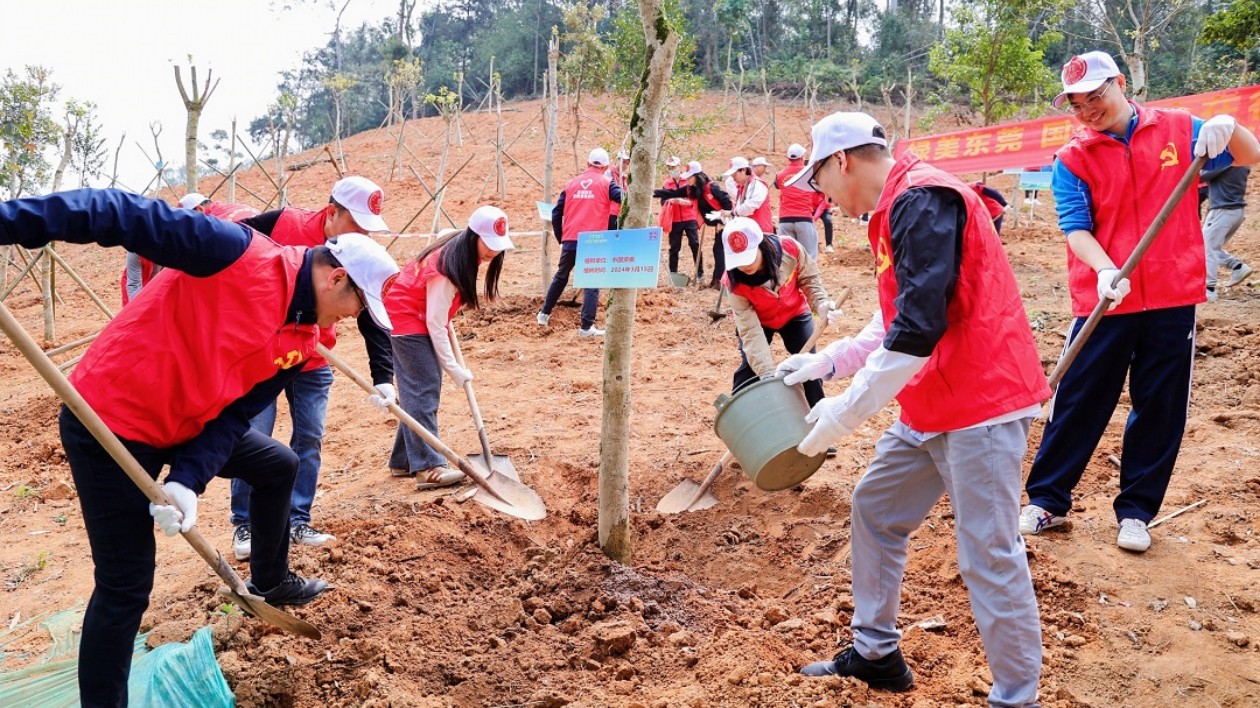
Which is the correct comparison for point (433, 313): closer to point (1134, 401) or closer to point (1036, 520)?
point (1036, 520)

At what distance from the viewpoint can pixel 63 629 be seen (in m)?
3.21

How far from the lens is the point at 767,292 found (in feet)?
14.1

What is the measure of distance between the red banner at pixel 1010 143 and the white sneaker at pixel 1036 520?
247 inches

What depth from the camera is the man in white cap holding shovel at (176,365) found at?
2217mm

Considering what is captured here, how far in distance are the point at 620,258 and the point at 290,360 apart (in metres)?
1.21

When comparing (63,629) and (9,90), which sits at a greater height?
(9,90)

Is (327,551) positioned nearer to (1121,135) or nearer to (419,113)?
(1121,135)

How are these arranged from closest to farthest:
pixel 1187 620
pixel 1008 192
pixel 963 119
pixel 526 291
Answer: pixel 1187 620
pixel 526 291
pixel 1008 192
pixel 963 119

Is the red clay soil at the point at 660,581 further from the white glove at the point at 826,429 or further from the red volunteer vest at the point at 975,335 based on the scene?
the red volunteer vest at the point at 975,335

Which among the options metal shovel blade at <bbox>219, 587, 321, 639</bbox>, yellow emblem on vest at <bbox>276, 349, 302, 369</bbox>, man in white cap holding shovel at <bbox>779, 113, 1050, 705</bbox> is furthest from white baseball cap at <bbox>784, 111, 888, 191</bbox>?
metal shovel blade at <bbox>219, 587, 321, 639</bbox>

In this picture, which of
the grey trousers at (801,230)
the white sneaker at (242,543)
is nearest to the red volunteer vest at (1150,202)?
the white sneaker at (242,543)

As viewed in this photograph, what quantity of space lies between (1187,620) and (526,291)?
27.6ft

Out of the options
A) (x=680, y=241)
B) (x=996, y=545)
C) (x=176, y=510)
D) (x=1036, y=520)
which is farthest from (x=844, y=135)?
(x=680, y=241)

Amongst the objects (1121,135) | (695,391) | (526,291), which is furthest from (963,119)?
(1121,135)
